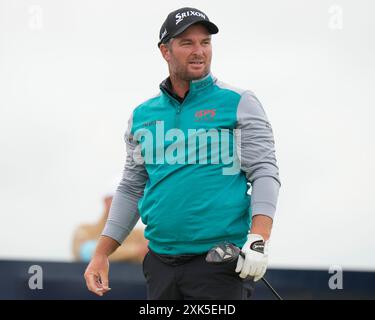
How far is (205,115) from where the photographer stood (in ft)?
15.4

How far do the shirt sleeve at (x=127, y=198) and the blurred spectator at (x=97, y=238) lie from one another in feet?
9.11

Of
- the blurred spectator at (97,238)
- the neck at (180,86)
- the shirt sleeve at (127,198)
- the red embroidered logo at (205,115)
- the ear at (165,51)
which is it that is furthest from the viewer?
the blurred spectator at (97,238)

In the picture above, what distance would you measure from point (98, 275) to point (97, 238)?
3.54 m

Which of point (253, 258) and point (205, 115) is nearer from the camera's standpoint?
point (253, 258)

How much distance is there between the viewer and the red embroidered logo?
4.68 m

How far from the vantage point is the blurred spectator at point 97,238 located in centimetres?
803

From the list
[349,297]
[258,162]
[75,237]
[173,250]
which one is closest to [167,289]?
[173,250]

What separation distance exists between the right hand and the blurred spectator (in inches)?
114

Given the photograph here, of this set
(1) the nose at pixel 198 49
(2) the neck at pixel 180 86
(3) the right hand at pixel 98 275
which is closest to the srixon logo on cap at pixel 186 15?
(1) the nose at pixel 198 49

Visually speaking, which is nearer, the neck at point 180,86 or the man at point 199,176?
the man at point 199,176

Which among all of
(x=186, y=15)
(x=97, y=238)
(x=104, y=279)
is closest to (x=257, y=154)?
(x=186, y=15)

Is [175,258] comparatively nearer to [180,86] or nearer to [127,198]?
[127,198]

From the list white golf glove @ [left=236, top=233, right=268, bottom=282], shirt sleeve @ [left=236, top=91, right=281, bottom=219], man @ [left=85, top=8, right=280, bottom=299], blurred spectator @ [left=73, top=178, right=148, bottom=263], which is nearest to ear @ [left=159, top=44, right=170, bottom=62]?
man @ [left=85, top=8, right=280, bottom=299]

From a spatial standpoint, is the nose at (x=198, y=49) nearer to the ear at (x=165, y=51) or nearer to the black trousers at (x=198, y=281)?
the ear at (x=165, y=51)
